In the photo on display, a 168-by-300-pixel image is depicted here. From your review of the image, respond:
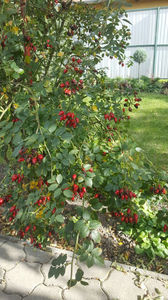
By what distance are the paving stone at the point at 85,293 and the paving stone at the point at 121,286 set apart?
0.15 ft

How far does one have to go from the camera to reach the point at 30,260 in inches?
74.0

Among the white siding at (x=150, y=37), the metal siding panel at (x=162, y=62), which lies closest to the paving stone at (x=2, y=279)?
the white siding at (x=150, y=37)

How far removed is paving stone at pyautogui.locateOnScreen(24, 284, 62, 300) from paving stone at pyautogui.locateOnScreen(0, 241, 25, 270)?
0.95 feet

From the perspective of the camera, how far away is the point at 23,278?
173cm

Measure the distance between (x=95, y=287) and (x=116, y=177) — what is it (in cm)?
72

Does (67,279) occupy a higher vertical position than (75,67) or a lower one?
lower

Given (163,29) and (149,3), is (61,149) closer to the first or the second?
(163,29)

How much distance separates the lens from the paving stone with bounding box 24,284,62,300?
1586 mm

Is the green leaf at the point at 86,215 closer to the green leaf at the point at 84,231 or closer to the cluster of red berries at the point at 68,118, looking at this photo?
the green leaf at the point at 84,231

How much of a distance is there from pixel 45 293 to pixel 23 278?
0.20 meters

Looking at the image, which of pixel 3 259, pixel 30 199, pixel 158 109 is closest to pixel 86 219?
pixel 30 199

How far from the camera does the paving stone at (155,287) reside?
5.36 feet

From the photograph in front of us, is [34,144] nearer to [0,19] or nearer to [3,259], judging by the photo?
[0,19]

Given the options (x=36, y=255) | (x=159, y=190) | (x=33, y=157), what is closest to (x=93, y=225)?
(x=33, y=157)
